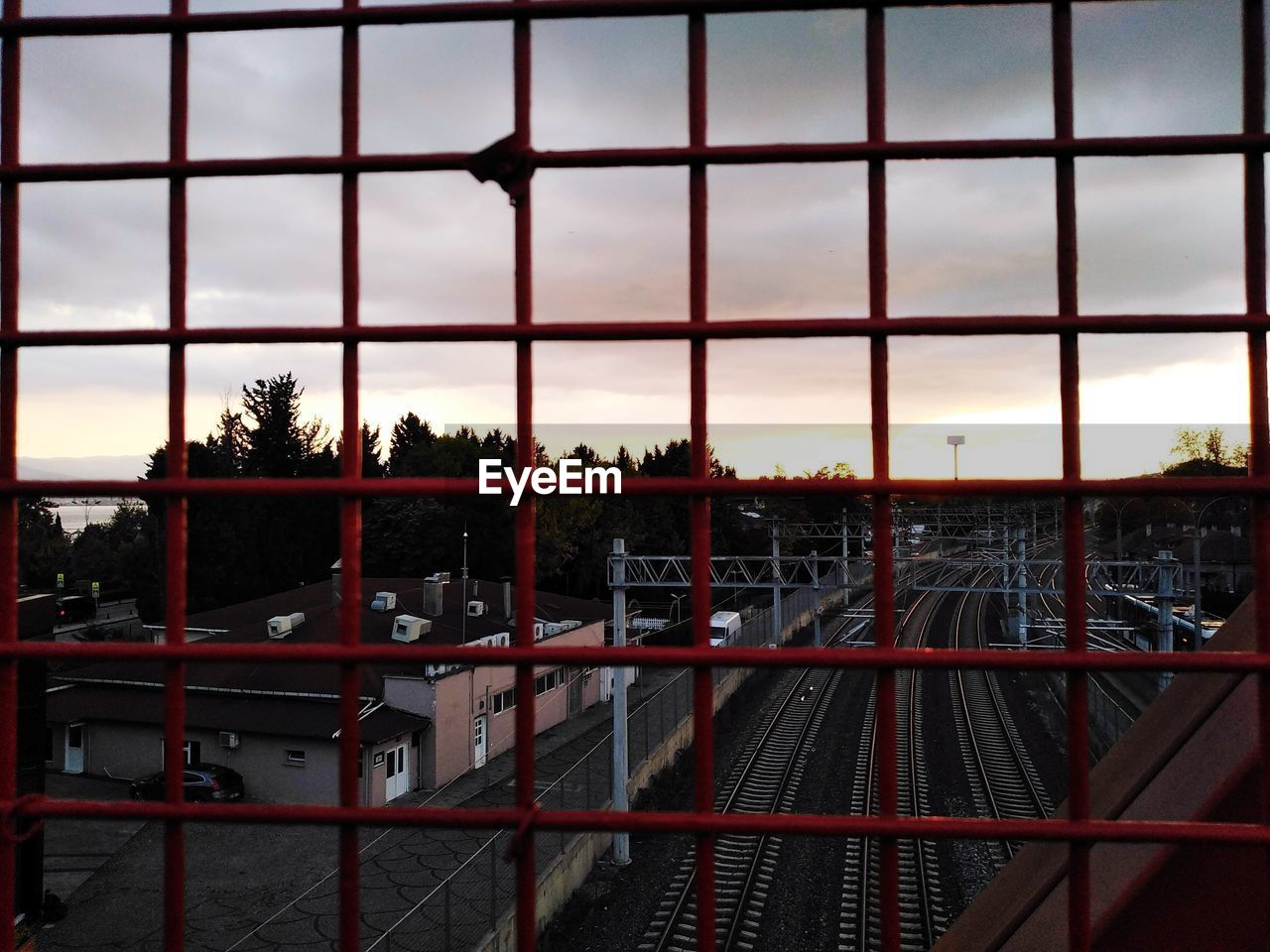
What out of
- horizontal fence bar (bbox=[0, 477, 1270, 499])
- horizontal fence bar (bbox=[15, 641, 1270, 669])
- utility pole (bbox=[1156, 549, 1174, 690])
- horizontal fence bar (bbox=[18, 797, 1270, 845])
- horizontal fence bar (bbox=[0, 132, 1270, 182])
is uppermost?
horizontal fence bar (bbox=[0, 132, 1270, 182])

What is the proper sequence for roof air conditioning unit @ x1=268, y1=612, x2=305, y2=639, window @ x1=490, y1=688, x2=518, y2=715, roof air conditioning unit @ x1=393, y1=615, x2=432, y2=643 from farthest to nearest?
1. window @ x1=490, y1=688, x2=518, y2=715
2. roof air conditioning unit @ x1=268, y1=612, x2=305, y2=639
3. roof air conditioning unit @ x1=393, y1=615, x2=432, y2=643

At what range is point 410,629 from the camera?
1714 centimetres

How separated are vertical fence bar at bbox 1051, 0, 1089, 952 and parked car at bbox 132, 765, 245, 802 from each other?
16880 millimetres

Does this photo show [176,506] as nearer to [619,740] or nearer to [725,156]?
[725,156]

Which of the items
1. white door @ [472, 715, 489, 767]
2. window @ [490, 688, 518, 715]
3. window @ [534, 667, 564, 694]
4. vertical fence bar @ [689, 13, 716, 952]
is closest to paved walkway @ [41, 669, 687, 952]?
white door @ [472, 715, 489, 767]

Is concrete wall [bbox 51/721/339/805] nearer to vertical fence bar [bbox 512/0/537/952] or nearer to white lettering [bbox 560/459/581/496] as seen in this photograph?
vertical fence bar [bbox 512/0/537/952]

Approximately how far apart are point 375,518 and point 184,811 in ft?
91.1

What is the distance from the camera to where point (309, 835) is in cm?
1486

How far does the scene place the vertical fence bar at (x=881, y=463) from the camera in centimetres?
160

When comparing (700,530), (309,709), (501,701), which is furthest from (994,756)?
(700,530)

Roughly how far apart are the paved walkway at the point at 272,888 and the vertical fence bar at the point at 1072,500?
862 cm

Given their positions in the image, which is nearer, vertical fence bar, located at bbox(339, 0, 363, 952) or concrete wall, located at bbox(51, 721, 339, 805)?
vertical fence bar, located at bbox(339, 0, 363, 952)

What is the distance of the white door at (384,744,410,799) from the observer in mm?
16109

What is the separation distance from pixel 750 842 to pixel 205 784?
10.0 metres
